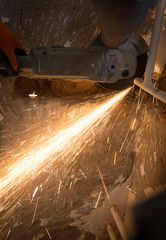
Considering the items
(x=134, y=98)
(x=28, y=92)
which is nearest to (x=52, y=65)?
(x=28, y=92)

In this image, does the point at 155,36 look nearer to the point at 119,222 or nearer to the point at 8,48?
the point at 8,48

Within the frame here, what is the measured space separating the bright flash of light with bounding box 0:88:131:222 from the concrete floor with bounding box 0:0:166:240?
42 millimetres

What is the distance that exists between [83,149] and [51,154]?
0.25m

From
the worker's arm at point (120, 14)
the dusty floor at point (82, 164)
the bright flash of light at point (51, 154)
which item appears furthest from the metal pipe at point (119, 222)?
the worker's arm at point (120, 14)

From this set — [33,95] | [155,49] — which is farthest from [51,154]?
[155,49]

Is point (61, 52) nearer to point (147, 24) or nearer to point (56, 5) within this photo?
point (56, 5)

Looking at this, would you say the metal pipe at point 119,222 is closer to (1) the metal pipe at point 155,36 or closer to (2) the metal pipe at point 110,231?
(2) the metal pipe at point 110,231

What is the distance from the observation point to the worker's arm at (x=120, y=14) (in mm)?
705

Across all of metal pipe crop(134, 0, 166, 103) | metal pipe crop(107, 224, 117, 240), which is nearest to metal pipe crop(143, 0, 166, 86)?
metal pipe crop(134, 0, 166, 103)

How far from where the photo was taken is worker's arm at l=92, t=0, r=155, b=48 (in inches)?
27.7

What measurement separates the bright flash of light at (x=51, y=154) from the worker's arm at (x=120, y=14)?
69 cm

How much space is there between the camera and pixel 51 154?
61.0 inches

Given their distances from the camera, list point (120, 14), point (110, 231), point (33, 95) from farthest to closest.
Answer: point (110, 231), point (33, 95), point (120, 14)

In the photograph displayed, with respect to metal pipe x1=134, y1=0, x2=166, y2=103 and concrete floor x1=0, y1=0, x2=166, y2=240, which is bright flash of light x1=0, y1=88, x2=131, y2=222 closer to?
concrete floor x1=0, y1=0, x2=166, y2=240
